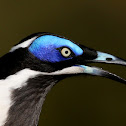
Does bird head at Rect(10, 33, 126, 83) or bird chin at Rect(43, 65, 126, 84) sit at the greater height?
bird head at Rect(10, 33, 126, 83)

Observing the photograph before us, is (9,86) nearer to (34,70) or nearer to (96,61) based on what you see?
(34,70)

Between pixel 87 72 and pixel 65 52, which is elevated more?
pixel 65 52

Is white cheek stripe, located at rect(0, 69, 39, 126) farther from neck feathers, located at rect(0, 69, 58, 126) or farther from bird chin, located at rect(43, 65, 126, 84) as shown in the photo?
bird chin, located at rect(43, 65, 126, 84)

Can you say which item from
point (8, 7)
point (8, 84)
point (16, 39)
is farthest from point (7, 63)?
point (8, 7)

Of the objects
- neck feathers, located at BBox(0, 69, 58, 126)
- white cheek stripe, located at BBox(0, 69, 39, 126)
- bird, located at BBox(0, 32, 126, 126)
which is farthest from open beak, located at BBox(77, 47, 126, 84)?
white cheek stripe, located at BBox(0, 69, 39, 126)

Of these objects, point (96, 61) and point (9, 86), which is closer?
point (9, 86)

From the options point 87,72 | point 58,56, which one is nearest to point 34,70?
point 58,56

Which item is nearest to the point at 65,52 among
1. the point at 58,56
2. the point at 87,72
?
the point at 58,56

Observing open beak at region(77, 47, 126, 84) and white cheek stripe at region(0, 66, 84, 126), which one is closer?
white cheek stripe at region(0, 66, 84, 126)
